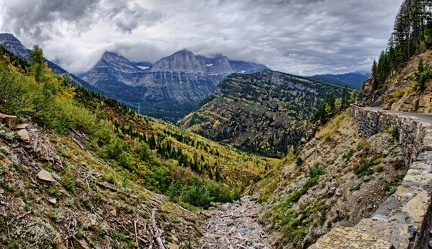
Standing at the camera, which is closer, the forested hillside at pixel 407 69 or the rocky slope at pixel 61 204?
the rocky slope at pixel 61 204

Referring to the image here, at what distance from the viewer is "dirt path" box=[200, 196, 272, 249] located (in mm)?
21781

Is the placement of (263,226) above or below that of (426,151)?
below

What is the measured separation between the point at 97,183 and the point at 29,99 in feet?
26.2

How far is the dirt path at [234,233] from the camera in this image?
21781 mm

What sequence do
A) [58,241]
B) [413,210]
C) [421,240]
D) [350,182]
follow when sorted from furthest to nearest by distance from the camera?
[350,182] → [58,241] → [413,210] → [421,240]

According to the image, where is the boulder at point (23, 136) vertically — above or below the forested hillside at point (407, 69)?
below

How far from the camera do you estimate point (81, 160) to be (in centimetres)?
1855

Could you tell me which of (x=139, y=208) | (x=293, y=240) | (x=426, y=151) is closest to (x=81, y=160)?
(x=139, y=208)

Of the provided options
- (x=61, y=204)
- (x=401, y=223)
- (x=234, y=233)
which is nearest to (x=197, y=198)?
(x=234, y=233)

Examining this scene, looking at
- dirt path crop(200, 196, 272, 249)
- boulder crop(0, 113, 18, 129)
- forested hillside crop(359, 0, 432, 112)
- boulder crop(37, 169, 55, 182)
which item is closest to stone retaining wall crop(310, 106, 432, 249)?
boulder crop(37, 169, 55, 182)

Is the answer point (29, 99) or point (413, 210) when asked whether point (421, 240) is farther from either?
point (29, 99)

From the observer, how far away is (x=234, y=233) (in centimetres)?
2533

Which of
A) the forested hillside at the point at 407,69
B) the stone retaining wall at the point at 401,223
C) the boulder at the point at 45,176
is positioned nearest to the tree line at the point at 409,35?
the forested hillside at the point at 407,69

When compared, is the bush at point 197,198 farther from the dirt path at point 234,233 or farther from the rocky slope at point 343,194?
the rocky slope at point 343,194
